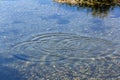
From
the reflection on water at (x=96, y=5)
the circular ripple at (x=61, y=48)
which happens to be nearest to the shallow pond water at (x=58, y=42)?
the circular ripple at (x=61, y=48)

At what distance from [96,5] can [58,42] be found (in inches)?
407

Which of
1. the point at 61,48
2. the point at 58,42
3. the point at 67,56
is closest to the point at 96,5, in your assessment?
the point at 58,42

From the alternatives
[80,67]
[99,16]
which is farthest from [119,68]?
[99,16]

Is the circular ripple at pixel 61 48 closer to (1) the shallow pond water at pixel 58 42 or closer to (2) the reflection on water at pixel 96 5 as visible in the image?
(1) the shallow pond water at pixel 58 42

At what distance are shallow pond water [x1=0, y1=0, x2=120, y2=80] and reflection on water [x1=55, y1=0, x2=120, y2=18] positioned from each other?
0.19 m

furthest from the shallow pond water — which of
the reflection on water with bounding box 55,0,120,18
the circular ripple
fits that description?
the reflection on water with bounding box 55,0,120,18

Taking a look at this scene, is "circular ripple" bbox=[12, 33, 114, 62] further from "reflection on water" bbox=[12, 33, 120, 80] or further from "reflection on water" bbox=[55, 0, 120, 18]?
"reflection on water" bbox=[55, 0, 120, 18]

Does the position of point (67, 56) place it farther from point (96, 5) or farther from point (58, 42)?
point (96, 5)

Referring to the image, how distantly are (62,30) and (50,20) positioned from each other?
2405mm

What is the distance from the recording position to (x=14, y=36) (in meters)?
20.3

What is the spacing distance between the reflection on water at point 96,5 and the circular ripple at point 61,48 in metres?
7.19

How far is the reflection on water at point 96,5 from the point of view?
27.3 meters

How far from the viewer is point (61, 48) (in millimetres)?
18875

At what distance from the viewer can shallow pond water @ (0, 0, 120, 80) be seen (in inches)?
638
